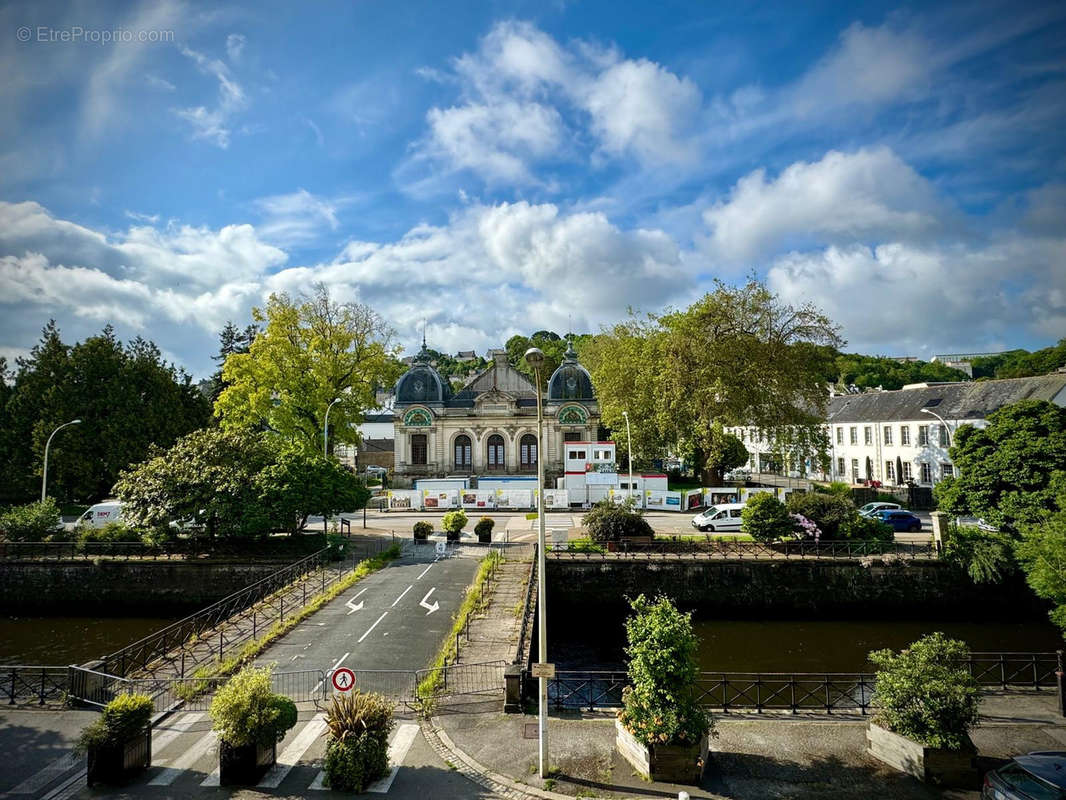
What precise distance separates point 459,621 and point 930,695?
12117 millimetres

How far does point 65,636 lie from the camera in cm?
2488

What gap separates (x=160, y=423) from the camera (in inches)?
1667

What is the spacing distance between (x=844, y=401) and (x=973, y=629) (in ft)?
126

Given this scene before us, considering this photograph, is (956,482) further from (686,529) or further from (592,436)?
(592,436)

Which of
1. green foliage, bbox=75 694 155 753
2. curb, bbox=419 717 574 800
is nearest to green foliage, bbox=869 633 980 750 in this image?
curb, bbox=419 717 574 800

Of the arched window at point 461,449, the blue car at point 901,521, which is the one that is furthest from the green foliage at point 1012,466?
the arched window at point 461,449

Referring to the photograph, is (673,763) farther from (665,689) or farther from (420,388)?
(420,388)

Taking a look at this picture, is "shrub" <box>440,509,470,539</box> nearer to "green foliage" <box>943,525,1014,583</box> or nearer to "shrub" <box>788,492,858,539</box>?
"shrub" <box>788,492,858,539</box>

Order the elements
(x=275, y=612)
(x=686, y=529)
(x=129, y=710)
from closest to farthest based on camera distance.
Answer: (x=129, y=710)
(x=275, y=612)
(x=686, y=529)

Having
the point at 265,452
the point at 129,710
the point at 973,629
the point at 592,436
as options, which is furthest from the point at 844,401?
the point at 129,710

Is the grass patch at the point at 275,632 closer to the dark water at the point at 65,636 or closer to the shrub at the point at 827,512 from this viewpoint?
the dark water at the point at 65,636

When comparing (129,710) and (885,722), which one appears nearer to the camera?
(129,710)

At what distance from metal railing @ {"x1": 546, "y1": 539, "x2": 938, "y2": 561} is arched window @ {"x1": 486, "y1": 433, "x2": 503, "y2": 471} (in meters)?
28.4

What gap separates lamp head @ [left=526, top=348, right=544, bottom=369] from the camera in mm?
9614
